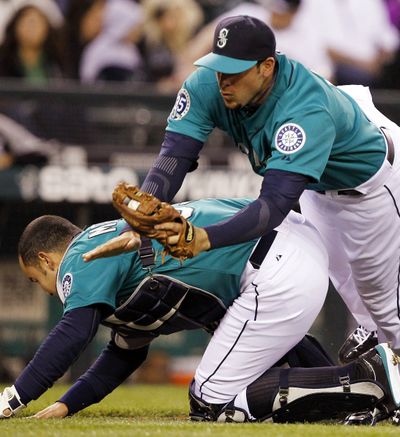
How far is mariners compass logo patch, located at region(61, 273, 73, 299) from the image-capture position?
15.9ft

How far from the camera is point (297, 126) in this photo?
4.62 metres

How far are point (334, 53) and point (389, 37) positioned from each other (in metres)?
0.60

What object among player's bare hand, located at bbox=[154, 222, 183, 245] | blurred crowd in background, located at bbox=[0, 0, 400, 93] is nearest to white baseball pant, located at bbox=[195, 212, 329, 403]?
player's bare hand, located at bbox=[154, 222, 183, 245]

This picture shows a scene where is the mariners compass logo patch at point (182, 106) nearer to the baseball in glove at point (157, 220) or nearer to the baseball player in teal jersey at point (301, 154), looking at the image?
the baseball player in teal jersey at point (301, 154)

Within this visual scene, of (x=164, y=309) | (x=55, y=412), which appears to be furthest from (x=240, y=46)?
(x=55, y=412)

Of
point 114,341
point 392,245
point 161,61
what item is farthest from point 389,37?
point 114,341

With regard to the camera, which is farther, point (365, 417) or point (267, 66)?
point (365, 417)

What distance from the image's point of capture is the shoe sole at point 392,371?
495 cm

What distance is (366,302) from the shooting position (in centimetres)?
575

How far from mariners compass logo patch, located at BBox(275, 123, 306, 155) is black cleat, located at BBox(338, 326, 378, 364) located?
1711mm

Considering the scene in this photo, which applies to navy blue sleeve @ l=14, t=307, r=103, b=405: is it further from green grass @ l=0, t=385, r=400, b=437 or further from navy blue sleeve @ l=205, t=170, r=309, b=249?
navy blue sleeve @ l=205, t=170, r=309, b=249

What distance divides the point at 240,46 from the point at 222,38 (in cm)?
13

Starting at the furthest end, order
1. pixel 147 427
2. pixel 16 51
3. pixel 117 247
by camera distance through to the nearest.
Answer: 1. pixel 16 51
2. pixel 147 427
3. pixel 117 247

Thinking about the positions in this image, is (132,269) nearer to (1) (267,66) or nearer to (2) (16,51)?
(1) (267,66)
